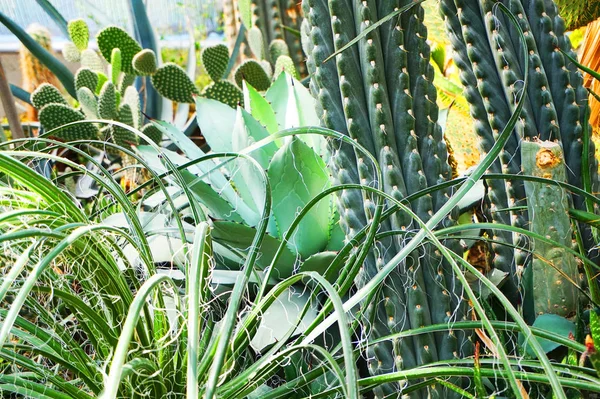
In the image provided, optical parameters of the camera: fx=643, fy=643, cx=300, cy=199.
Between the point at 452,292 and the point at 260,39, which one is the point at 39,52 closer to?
the point at 260,39

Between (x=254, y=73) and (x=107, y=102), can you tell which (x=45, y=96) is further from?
(x=254, y=73)

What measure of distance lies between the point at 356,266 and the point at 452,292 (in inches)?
6.3

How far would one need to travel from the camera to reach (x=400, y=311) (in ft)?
2.25

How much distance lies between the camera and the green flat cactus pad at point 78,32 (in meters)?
1.92

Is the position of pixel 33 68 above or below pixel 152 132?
above

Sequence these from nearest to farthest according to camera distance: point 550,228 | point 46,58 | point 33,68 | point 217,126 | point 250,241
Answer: point 550,228 < point 250,241 < point 217,126 < point 46,58 < point 33,68

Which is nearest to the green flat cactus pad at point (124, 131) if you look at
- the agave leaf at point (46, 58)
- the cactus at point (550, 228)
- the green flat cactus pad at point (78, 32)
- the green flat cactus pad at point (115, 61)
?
the green flat cactus pad at point (115, 61)

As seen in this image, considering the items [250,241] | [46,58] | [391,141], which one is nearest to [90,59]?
[46,58]

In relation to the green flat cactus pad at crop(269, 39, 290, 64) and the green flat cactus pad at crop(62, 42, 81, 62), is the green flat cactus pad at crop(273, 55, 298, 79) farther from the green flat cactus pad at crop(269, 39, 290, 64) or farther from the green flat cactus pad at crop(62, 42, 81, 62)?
the green flat cactus pad at crop(62, 42, 81, 62)

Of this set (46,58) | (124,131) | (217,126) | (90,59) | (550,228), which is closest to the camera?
(550,228)

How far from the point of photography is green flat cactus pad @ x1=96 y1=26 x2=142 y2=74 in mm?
1658

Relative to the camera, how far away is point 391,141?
2.28 ft

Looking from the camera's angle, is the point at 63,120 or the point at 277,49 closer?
the point at 63,120

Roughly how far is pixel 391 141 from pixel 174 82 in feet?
3.33
